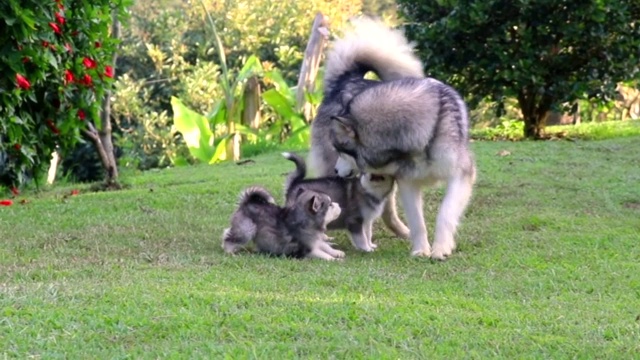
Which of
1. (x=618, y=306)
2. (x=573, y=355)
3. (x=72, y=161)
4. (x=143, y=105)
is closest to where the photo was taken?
(x=573, y=355)

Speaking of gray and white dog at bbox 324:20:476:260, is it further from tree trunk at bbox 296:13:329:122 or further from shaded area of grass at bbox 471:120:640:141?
tree trunk at bbox 296:13:329:122

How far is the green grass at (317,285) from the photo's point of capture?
445 cm

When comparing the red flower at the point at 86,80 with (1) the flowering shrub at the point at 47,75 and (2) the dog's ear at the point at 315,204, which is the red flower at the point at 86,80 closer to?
(1) the flowering shrub at the point at 47,75

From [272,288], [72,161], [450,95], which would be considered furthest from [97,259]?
[72,161]

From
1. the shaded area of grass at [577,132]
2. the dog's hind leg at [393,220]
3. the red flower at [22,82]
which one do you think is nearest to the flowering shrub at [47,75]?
the red flower at [22,82]

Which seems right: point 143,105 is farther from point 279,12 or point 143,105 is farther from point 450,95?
point 450,95

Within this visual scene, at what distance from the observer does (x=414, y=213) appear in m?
7.20

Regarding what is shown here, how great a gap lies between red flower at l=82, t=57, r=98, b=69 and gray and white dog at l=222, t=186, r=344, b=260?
11.0 ft

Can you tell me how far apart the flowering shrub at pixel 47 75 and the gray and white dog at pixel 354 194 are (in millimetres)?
2378

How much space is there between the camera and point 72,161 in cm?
1675

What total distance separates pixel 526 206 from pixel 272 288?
3866 millimetres

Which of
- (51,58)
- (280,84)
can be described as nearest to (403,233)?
(51,58)

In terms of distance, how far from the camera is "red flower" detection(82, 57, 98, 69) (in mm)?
9609

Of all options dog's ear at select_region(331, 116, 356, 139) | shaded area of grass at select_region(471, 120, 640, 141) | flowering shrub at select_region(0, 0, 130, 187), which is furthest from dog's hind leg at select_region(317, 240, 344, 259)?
shaded area of grass at select_region(471, 120, 640, 141)
